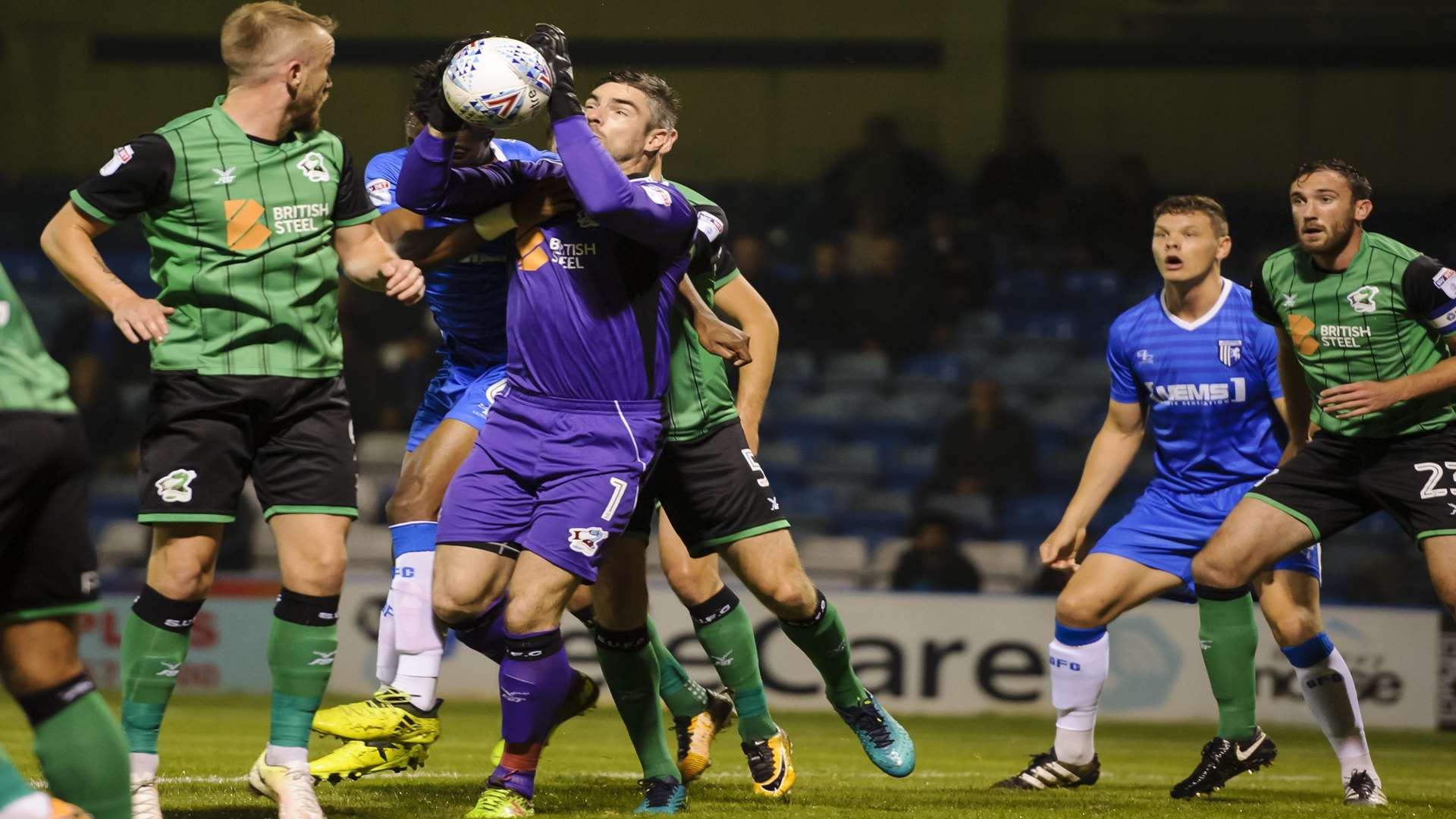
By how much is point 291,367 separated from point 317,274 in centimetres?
26

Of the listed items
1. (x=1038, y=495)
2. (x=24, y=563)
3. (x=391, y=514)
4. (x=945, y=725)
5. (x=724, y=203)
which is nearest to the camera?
(x=24, y=563)

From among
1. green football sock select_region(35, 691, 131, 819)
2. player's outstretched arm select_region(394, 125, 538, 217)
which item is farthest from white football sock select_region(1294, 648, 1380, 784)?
green football sock select_region(35, 691, 131, 819)

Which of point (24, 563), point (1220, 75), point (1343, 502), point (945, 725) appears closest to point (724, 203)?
point (1220, 75)

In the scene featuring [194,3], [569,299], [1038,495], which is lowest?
[1038,495]

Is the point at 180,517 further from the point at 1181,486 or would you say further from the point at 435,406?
the point at 1181,486

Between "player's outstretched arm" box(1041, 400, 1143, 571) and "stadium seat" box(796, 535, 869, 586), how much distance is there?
4789 millimetres

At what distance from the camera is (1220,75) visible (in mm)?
14906

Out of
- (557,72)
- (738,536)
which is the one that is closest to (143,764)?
(738,536)

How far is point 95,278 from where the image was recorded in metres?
4.17

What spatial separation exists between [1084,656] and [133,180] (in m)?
3.65

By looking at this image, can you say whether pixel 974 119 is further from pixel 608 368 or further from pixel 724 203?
pixel 608 368

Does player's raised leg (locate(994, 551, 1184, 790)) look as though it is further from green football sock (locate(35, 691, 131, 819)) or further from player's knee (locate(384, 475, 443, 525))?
green football sock (locate(35, 691, 131, 819))

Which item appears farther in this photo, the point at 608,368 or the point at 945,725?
the point at 945,725

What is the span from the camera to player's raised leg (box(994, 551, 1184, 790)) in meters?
5.98
